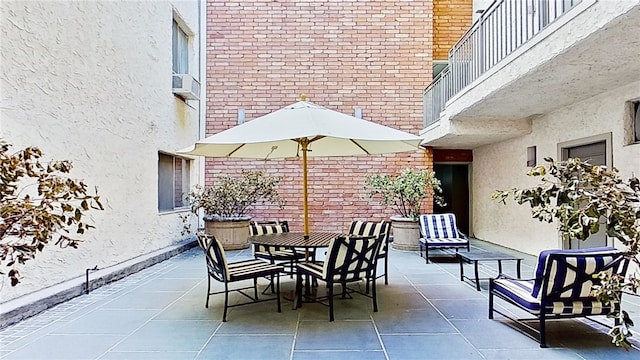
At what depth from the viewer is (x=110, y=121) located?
5945 mm

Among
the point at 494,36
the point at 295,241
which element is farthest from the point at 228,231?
the point at 494,36

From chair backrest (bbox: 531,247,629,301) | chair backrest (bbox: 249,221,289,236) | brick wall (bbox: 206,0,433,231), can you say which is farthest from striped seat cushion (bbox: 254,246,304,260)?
brick wall (bbox: 206,0,433,231)

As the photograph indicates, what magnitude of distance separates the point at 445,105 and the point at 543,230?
3061 mm

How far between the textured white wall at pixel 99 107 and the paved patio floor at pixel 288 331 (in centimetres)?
81

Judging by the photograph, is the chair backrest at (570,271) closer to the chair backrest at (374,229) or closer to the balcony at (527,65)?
the balcony at (527,65)

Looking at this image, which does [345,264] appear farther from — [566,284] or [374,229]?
[566,284]

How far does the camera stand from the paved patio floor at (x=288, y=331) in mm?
3279

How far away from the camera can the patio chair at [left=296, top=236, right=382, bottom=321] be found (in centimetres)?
416

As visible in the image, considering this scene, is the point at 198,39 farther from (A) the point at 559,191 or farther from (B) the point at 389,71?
(A) the point at 559,191

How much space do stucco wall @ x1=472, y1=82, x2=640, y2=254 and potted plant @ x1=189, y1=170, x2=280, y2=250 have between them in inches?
212

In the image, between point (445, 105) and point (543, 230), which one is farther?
point (445, 105)

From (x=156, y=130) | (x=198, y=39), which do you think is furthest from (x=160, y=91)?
(x=198, y=39)

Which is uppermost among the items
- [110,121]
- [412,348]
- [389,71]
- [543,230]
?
[389,71]

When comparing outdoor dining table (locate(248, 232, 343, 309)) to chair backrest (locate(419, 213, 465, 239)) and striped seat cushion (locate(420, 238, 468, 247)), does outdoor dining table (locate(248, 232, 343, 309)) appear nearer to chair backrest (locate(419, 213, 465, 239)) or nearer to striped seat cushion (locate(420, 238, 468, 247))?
striped seat cushion (locate(420, 238, 468, 247))
